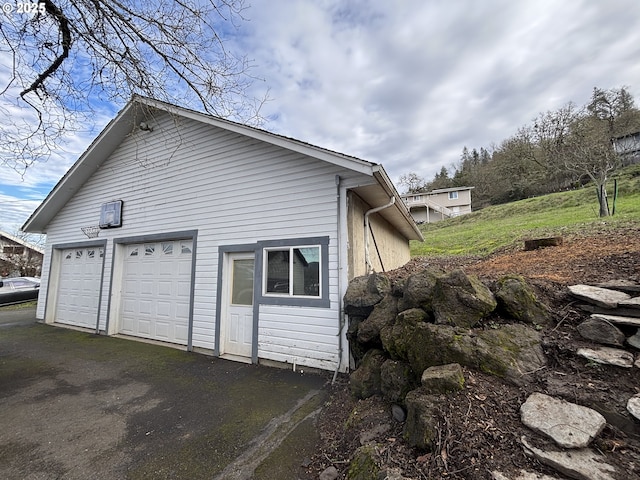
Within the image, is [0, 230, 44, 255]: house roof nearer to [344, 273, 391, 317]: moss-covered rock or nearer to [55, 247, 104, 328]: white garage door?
[55, 247, 104, 328]: white garage door

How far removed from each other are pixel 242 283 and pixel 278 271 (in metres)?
1.04

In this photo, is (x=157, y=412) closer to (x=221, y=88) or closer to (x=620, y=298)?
(x=221, y=88)

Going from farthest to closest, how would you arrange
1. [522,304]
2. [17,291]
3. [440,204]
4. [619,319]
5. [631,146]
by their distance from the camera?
[440,204], [631,146], [17,291], [522,304], [619,319]

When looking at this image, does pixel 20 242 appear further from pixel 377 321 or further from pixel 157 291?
pixel 377 321

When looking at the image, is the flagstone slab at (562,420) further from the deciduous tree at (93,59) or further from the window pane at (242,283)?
the deciduous tree at (93,59)

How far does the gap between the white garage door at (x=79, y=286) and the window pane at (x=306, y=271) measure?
268 inches

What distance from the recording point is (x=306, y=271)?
518cm

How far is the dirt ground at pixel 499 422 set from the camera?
1.74 meters

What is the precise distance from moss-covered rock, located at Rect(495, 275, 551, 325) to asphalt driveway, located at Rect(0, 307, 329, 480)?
8.52ft

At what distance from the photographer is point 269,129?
512 cm

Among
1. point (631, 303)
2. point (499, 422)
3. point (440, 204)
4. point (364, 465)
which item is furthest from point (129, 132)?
point (440, 204)

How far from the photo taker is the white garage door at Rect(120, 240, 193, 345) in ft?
21.8

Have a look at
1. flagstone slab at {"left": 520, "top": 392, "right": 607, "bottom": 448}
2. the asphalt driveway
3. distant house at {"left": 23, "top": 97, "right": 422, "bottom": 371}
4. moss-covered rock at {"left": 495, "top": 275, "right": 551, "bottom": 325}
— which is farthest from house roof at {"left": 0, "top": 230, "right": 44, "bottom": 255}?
flagstone slab at {"left": 520, "top": 392, "right": 607, "bottom": 448}

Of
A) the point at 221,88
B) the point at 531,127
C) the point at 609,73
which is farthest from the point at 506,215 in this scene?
the point at 221,88
